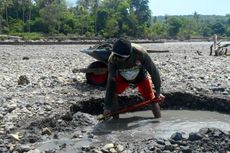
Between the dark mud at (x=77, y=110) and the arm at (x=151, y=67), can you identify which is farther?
the arm at (x=151, y=67)

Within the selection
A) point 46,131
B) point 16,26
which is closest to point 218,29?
point 16,26

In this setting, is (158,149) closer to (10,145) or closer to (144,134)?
(144,134)

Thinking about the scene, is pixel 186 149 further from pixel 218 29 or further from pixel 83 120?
pixel 218 29

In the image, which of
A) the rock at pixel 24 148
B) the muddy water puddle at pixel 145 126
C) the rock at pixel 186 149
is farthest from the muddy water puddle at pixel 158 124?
the rock at pixel 24 148

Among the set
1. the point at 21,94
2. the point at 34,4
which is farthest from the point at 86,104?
the point at 34,4

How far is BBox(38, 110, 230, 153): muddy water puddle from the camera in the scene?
6.58 meters

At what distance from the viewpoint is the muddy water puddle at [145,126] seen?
6582 millimetres

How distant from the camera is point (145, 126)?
7859 millimetres

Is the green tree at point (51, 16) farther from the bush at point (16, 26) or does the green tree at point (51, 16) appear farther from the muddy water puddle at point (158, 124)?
the muddy water puddle at point (158, 124)

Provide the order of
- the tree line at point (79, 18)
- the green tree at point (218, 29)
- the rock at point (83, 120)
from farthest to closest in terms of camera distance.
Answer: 1. the green tree at point (218, 29)
2. the tree line at point (79, 18)
3. the rock at point (83, 120)

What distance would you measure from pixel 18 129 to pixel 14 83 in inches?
183

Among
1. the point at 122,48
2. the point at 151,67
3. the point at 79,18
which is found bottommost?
the point at 79,18

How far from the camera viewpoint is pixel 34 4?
266 ft

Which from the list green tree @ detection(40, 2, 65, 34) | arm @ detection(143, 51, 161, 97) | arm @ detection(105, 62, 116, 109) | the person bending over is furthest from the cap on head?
green tree @ detection(40, 2, 65, 34)
